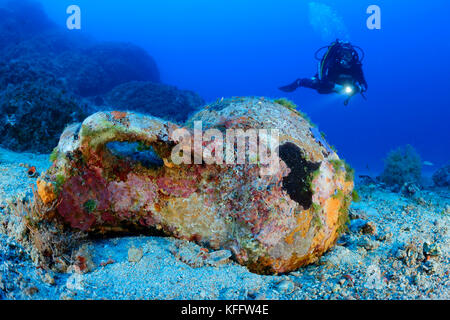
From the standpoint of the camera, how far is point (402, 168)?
338 inches

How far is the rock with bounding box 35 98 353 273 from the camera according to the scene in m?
2.62

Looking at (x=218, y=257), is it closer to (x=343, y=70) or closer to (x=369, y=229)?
(x=369, y=229)

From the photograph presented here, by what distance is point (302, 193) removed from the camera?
2.74 m

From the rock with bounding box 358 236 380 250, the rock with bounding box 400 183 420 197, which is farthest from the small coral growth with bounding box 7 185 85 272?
the rock with bounding box 400 183 420 197

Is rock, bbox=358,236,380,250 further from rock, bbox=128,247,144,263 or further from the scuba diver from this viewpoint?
the scuba diver

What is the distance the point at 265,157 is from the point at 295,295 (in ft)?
4.65

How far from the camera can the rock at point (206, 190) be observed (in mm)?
2621

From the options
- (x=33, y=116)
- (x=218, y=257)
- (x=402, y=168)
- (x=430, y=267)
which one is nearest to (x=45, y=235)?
(x=218, y=257)

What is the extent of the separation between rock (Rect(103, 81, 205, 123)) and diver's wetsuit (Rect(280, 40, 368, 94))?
7585mm

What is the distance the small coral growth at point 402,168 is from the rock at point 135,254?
8799mm

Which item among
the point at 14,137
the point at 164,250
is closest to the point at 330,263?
the point at 164,250

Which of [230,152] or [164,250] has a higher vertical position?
[230,152]

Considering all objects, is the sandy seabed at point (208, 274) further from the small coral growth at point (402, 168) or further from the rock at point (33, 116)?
the small coral growth at point (402, 168)
